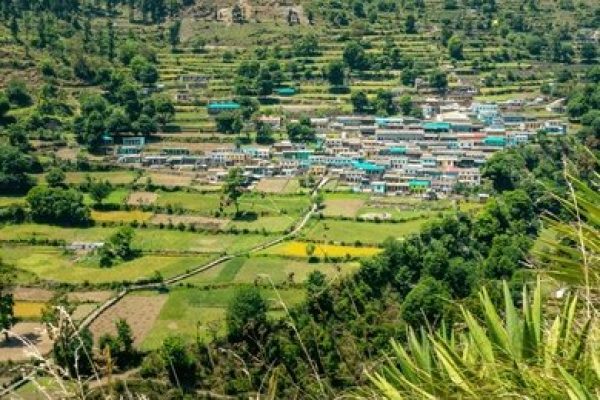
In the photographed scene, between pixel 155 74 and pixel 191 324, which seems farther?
pixel 155 74

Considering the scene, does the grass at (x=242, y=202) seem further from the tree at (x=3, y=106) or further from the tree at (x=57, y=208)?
the tree at (x=3, y=106)

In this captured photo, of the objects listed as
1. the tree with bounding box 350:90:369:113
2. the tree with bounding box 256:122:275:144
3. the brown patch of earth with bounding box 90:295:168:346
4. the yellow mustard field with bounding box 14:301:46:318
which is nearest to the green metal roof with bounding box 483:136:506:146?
the tree with bounding box 350:90:369:113

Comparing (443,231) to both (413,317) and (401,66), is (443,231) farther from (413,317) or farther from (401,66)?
(401,66)

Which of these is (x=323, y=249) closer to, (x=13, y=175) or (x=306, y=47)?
(x=13, y=175)

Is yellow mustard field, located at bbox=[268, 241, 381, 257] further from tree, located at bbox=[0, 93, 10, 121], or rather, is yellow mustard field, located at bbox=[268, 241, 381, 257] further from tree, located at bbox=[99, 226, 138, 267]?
tree, located at bbox=[0, 93, 10, 121]

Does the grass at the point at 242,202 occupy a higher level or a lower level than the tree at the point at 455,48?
lower

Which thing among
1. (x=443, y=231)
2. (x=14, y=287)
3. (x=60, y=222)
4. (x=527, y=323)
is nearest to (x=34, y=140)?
(x=60, y=222)

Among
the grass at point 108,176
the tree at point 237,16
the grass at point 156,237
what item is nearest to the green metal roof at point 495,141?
the grass at point 156,237
